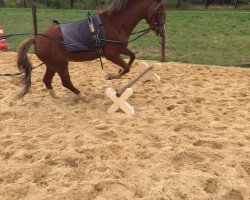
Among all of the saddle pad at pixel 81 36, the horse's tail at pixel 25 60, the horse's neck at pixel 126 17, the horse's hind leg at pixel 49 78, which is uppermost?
the horse's neck at pixel 126 17

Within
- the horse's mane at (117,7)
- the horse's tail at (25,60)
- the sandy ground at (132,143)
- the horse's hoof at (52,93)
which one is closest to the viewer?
the sandy ground at (132,143)

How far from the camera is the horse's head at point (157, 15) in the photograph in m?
5.66

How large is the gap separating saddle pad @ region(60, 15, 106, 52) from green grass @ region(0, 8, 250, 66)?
13.7 ft

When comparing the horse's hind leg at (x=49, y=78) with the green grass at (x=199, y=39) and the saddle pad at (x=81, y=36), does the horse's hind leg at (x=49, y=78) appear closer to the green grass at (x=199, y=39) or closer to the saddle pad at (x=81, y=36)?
the saddle pad at (x=81, y=36)

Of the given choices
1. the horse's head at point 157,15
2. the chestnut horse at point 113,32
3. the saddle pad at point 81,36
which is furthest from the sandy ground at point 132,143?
the horse's head at point 157,15

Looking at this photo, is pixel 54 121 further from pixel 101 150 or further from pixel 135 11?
pixel 135 11

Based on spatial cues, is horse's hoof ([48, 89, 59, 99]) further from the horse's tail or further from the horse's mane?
the horse's mane

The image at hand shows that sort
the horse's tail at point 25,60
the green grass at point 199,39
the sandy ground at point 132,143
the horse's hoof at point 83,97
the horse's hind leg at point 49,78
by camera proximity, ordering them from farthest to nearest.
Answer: the green grass at point 199,39 → the horse's hind leg at point 49,78 → the horse's hoof at point 83,97 → the horse's tail at point 25,60 → the sandy ground at point 132,143

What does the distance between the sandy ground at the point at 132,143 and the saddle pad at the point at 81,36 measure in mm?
984

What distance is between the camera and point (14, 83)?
7234 millimetres

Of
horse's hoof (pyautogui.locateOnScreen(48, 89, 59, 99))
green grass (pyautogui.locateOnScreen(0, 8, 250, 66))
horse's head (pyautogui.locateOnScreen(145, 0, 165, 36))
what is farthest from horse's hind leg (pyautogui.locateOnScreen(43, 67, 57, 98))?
green grass (pyautogui.locateOnScreen(0, 8, 250, 66))

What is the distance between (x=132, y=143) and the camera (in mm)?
4430

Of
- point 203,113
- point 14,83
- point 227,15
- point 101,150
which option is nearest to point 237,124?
point 203,113

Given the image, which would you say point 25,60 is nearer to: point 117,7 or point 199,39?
point 117,7
